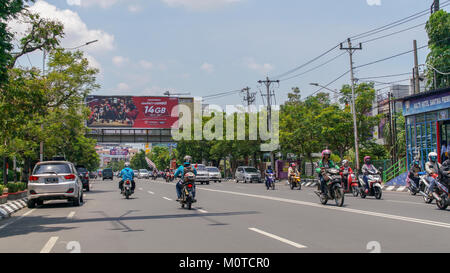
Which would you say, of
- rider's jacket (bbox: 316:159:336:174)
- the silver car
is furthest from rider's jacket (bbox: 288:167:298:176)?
the silver car

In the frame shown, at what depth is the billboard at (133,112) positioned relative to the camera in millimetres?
69188

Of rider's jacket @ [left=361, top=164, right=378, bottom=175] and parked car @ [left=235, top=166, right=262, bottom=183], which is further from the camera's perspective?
parked car @ [left=235, top=166, right=262, bottom=183]

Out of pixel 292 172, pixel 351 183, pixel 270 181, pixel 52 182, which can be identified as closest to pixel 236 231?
pixel 52 182

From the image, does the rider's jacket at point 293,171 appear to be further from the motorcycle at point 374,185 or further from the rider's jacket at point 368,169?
the rider's jacket at point 368,169

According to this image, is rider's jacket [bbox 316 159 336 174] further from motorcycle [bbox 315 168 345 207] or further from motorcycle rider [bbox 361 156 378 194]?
motorcycle rider [bbox 361 156 378 194]

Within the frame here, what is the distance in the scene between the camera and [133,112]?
69375 mm

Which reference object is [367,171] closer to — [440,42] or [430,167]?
[430,167]

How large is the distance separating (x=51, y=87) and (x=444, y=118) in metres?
24.1

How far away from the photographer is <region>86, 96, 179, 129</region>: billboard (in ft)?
227

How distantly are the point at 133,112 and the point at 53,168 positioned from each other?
52.9 metres

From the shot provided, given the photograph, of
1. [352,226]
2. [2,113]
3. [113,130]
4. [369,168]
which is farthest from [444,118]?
[113,130]

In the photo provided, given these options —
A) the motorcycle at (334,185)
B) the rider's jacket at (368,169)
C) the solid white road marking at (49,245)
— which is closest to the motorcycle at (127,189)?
the motorcycle at (334,185)

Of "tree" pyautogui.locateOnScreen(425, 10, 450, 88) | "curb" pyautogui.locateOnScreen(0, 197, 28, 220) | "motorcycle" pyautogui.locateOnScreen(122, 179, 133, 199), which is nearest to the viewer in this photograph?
"curb" pyautogui.locateOnScreen(0, 197, 28, 220)
